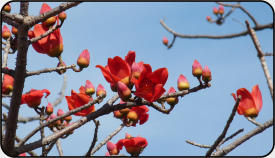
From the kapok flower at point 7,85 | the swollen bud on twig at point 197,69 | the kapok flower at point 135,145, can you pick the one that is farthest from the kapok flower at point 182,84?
the kapok flower at point 7,85

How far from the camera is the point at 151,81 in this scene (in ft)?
4.63

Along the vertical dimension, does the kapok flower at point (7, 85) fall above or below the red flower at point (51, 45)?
below

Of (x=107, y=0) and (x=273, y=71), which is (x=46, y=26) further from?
(x=273, y=71)

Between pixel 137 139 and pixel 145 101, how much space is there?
48 cm

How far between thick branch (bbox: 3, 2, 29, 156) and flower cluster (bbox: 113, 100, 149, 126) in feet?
2.12

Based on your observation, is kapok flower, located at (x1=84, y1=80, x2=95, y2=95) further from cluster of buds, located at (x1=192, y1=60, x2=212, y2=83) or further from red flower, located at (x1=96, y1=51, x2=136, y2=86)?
cluster of buds, located at (x1=192, y1=60, x2=212, y2=83)

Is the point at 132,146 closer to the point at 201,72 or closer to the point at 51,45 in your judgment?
the point at 201,72

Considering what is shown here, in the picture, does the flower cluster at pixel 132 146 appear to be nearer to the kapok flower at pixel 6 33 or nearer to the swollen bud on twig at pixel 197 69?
the swollen bud on twig at pixel 197 69

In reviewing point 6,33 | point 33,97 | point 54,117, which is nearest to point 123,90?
point 33,97

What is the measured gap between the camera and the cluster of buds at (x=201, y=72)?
162cm

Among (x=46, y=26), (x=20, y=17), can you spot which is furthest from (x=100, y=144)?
(x=20, y=17)

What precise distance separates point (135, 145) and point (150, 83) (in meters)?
0.60

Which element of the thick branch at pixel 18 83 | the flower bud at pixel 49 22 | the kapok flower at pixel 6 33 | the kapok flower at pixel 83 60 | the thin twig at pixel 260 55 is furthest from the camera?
the kapok flower at pixel 6 33

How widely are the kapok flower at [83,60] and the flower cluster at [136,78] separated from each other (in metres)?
0.24
